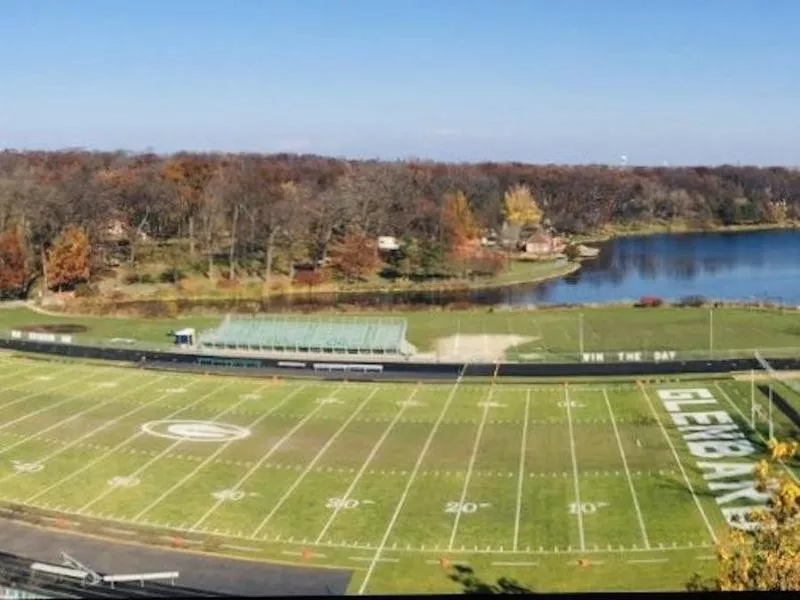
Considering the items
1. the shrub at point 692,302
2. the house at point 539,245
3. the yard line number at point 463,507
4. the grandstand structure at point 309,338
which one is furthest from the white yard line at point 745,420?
the house at point 539,245

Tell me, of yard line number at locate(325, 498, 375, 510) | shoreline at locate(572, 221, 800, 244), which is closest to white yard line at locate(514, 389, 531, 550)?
yard line number at locate(325, 498, 375, 510)

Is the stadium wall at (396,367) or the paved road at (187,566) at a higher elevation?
the stadium wall at (396,367)

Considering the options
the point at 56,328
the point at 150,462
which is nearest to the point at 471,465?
the point at 150,462

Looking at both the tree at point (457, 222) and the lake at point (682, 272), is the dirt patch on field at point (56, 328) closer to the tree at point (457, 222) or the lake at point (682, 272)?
the lake at point (682, 272)

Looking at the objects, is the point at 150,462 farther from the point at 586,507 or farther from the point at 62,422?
the point at 586,507

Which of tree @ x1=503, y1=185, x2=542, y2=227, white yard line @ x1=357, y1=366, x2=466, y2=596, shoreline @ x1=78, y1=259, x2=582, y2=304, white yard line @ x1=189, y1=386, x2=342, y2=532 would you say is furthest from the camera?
tree @ x1=503, y1=185, x2=542, y2=227

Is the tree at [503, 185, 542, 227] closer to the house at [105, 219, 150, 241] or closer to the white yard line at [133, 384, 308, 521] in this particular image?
the house at [105, 219, 150, 241]

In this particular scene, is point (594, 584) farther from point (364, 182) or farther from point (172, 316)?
point (364, 182)
